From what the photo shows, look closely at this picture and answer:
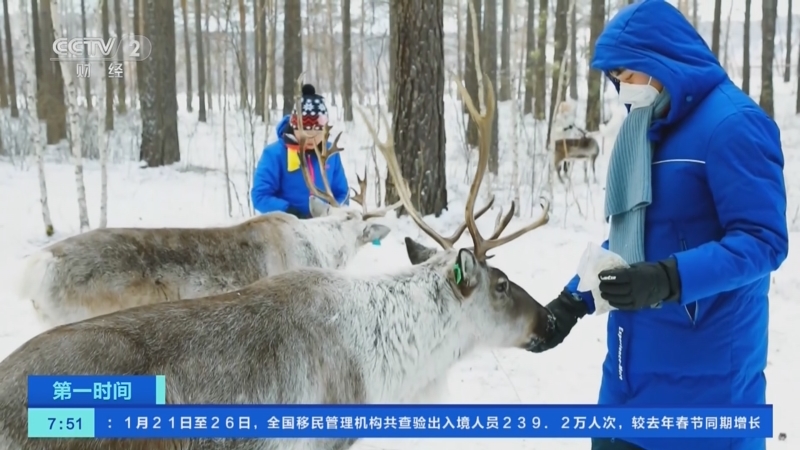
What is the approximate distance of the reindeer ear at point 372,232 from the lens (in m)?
4.24

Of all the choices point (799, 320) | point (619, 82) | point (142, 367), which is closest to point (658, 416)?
point (619, 82)

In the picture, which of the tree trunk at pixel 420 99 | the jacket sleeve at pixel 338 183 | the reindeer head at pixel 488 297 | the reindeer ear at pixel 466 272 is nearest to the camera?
the reindeer ear at pixel 466 272

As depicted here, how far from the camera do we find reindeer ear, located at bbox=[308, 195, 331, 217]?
4.41 m

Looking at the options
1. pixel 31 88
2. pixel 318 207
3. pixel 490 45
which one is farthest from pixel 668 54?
pixel 490 45

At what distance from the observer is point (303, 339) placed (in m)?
2.26

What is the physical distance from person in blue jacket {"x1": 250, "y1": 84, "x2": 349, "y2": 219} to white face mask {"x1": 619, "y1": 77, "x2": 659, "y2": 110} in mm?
2800

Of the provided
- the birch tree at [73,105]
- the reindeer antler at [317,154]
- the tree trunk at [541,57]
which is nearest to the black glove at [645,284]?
the reindeer antler at [317,154]

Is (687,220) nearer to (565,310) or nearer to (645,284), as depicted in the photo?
(645,284)

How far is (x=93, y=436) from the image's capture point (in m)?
→ 1.92

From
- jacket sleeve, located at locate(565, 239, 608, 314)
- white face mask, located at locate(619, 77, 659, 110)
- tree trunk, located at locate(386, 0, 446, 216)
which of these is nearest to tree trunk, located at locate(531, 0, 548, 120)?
tree trunk, located at locate(386, 0, 446, 216)

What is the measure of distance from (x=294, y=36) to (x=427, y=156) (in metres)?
4.95

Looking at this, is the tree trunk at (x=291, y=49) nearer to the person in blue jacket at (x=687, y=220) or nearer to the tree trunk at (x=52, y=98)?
the tree trunk at (x=52, y=98)

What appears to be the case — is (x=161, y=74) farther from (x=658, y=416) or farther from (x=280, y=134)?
(x=658, y=416)

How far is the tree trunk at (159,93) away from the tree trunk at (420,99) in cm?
290
